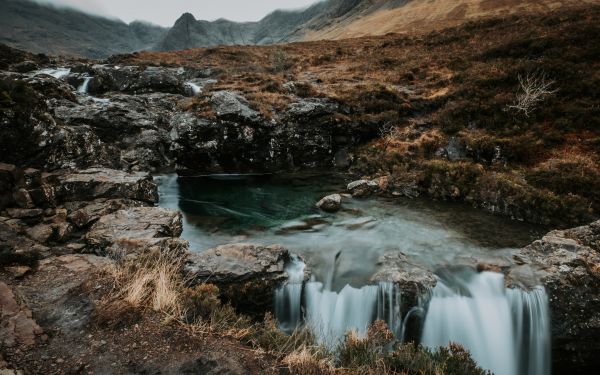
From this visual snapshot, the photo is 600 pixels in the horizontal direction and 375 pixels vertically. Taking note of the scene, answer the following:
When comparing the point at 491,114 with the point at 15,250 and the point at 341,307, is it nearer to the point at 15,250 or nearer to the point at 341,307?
Answer: the point at 341,307

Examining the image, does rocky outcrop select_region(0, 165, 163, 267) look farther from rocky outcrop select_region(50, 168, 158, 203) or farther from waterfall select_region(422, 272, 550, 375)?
waterfall select_region(422, 272, 550, 375)

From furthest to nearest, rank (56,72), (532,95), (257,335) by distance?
(56,72), (532,95), (257,335)

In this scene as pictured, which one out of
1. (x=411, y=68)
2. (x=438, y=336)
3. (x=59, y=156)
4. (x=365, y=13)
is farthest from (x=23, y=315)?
(x=365, y=13)

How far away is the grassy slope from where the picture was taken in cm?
1366

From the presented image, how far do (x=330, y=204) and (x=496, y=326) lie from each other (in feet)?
25.8

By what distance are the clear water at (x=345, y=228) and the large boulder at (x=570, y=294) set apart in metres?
1.14

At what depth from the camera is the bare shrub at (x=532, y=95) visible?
1731cm

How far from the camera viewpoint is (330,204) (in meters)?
14.4

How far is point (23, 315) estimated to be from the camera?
195 inches

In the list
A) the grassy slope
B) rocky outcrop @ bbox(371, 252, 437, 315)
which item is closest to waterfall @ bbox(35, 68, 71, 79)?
the grassy slope

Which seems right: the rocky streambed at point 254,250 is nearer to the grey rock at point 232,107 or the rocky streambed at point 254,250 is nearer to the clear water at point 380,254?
the clear water at point 380,254

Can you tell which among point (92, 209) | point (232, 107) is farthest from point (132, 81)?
point (92, 209)

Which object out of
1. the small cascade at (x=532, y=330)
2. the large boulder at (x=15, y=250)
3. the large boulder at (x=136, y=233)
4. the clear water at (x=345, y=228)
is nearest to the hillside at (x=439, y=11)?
the clear water at (x=345, y=228)

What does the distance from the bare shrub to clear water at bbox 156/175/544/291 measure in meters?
8.09
